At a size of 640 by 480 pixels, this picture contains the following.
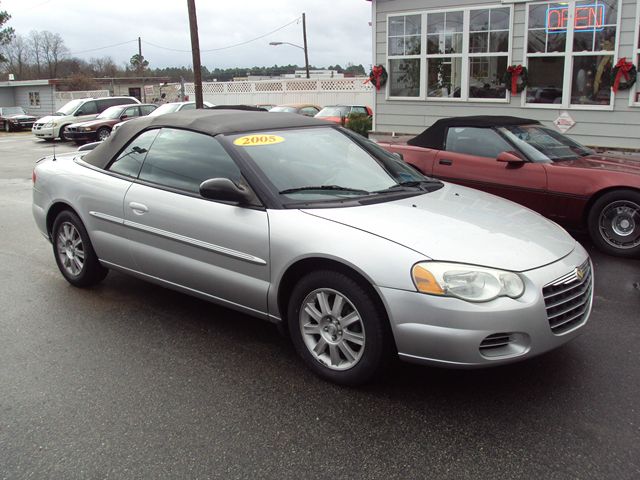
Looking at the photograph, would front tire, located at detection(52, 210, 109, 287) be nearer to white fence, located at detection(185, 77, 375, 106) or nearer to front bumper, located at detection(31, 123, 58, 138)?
front bumper, located at detection(31, 123, 58, 138)

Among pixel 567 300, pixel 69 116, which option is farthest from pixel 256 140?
pixel 69 116

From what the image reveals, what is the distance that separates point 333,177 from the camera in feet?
13.5

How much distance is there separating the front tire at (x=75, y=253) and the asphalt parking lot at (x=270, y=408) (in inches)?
21.2

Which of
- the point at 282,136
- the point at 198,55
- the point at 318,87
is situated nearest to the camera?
the point at 282,136

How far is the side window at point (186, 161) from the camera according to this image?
13.6ft

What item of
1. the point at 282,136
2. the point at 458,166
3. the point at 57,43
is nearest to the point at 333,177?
the point at 282,136

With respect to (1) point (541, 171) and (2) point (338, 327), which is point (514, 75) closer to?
(1) point (541, 171)

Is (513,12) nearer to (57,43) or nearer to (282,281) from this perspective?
(282,281)

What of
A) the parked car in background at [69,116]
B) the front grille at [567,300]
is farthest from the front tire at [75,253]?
the parked car in background at [69,116]

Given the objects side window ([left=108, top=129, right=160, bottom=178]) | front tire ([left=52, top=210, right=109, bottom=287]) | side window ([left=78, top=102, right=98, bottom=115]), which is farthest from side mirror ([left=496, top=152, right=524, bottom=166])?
side window ([left=78, top=102, right=98, bottom=115])

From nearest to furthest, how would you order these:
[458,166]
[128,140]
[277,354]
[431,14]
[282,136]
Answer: [277,354]
[282,136]
[128,140]
[458,166]
[431,14]

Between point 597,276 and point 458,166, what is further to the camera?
A: point 458,166

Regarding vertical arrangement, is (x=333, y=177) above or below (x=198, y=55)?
below

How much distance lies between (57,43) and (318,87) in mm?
55158
